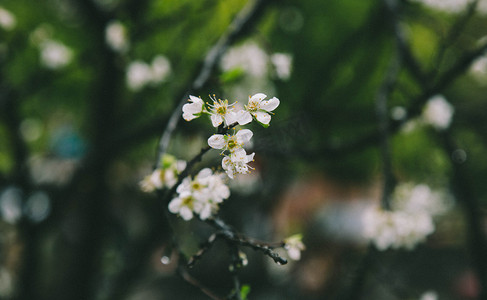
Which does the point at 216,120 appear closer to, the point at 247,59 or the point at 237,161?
the point at 237,161

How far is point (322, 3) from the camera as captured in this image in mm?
4133

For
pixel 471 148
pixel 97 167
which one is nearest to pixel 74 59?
pixel 97 167

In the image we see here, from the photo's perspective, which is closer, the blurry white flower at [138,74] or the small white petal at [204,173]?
the small white petal at [204,173]

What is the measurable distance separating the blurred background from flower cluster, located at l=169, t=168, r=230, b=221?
Result: 544 mm

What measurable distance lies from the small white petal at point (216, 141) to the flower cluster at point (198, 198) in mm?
161

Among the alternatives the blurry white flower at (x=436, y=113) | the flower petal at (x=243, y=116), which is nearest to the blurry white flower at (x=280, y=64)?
the flower petal at (x=243, y=116)

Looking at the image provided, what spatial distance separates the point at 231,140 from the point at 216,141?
9cm

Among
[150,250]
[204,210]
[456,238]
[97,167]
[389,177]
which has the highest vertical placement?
[204,210]

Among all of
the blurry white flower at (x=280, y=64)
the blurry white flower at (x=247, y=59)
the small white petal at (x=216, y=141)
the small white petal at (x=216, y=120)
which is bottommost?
the blurry white flower at (x=247, y=59)

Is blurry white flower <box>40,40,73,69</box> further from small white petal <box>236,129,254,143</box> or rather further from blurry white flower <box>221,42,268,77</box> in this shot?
small white petal <box>236,129,254,143</box>

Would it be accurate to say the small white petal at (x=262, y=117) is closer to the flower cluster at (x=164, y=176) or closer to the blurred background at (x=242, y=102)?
the flower cluster at (x=164, y=176)

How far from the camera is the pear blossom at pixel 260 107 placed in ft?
2.60

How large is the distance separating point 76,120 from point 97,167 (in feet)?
6.71

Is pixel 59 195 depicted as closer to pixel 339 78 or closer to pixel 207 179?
pixel 207 179
